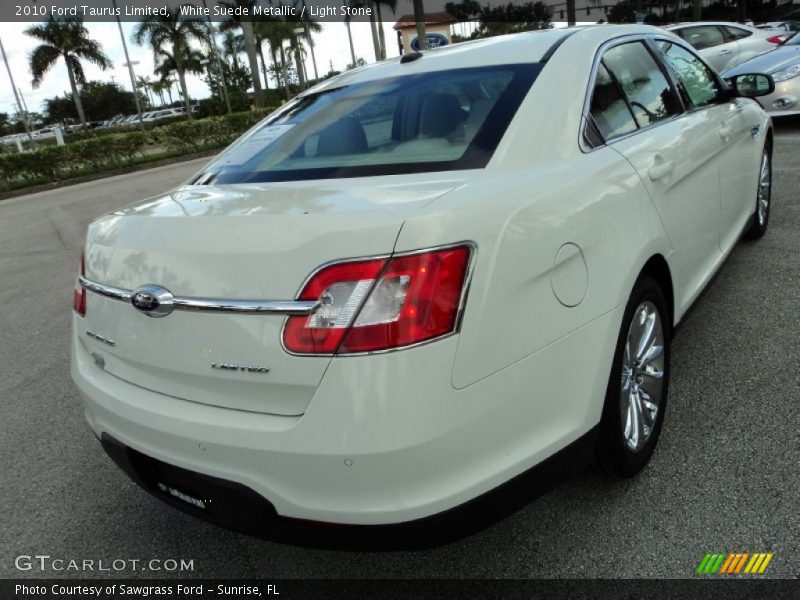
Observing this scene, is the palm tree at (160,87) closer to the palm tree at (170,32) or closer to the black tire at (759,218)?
the palm tree at (170,32)

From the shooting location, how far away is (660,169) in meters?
2.47

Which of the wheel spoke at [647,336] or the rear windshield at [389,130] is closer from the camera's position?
the rear windshield at [389,130]

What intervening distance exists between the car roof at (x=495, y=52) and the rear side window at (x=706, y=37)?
10.4m

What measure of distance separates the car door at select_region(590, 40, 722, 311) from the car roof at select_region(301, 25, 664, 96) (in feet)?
0.35

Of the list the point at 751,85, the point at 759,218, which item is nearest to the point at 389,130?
the point at 751,85

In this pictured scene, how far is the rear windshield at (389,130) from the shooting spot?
83.3 inches

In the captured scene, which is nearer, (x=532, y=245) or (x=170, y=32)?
(x=532, y=245)

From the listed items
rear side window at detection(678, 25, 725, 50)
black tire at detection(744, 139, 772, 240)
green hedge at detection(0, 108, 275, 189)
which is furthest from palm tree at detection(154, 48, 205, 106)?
black tire at detection(744, 139, 772, 240)

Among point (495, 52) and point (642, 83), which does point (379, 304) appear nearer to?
point (495, 52)

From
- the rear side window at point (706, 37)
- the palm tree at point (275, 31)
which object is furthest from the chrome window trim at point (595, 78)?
the palm tree at point (275, 31)

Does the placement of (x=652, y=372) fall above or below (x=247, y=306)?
below

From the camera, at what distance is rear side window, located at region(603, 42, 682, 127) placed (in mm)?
2674

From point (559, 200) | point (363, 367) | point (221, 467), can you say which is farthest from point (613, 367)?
point (221, 467)
